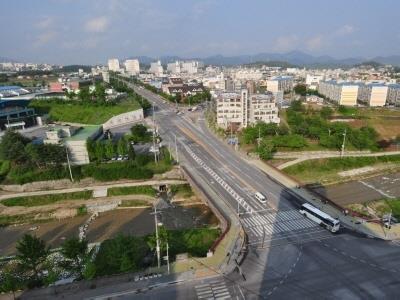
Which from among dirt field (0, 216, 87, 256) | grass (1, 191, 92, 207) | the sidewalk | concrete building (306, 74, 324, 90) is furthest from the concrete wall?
concrete building (306, 74, 324, 90)

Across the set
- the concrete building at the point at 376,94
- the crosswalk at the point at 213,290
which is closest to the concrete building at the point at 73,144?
the crosswalk at the point at 213,290

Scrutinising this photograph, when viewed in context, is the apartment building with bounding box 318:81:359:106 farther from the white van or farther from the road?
the white van

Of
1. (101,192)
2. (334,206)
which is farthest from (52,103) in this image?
(334,206)

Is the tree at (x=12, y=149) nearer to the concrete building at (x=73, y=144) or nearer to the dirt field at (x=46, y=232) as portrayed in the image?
the concrete building at (x=73, y=144)

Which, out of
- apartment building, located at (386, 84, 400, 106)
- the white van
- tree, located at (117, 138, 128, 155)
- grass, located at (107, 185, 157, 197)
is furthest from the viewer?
apartment building, located at (386, 84, 400, 106)

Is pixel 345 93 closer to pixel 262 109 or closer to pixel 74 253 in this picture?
pixel 262 109

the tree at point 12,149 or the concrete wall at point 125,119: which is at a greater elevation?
the tree at point 12,149

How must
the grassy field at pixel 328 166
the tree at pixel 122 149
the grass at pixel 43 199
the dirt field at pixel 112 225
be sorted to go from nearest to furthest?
1. the dirt field at pixel 112 225
2. the grass at pixel 43 199
3. the grassy field at pixel 328 166
4. the tree at pixel 122 149

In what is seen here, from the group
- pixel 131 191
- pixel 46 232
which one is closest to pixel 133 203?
pixel 131 191
